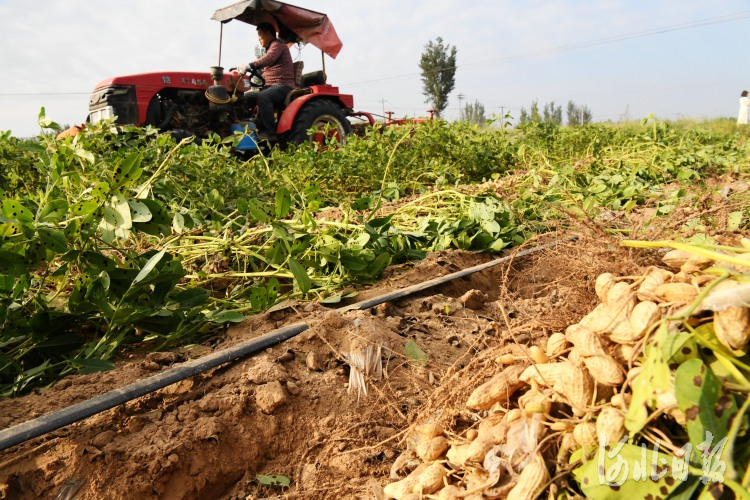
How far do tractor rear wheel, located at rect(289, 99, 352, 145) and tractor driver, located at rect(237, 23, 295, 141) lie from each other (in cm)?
36

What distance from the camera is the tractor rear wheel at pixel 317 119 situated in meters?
7.96

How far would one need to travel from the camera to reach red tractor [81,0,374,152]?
7324 mm

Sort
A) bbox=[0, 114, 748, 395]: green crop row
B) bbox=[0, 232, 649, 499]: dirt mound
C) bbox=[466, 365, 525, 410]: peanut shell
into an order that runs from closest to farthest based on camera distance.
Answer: bbox=[466, 365, 525, 410]: peanut shell < bbox=[0, 232, 649, 499]: dirt mound < bbox=[0, 114, 748, 395]: green crop row

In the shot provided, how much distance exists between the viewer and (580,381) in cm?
113

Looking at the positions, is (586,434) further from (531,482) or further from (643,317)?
(643,317)

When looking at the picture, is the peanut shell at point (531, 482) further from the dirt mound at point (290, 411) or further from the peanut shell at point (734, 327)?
the peanut shell at point (734, 327)

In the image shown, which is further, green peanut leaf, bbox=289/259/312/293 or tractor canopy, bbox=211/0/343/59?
tractor canopy, bbox=211/0/343/59

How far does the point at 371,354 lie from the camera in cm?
207

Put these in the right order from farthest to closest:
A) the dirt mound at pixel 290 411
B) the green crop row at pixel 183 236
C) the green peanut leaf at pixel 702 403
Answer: the green crop row at pixel 183 236
the dirt mound at pixel 290 411
the green peanut leaf at pixel 702 403

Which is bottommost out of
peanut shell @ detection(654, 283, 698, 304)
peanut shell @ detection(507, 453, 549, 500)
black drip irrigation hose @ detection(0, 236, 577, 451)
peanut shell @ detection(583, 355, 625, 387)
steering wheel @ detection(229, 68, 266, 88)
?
black drip irrigation hose @ detection(0, 236, 577, 451)

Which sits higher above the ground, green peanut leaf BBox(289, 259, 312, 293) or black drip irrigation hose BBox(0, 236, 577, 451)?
green peanut leaf BBox(289, 259, 312, 293)

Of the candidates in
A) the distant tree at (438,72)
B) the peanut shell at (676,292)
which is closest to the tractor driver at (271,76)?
the peanut shell at (676,292)

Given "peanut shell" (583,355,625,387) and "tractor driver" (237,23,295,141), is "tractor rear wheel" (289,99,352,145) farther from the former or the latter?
"peanut shell" (583,355,625,387)

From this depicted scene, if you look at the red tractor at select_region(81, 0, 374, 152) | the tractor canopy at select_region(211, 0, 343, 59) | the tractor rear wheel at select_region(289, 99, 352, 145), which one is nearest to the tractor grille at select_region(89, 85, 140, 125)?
the red tractor at select_region(81, 0, 374, 152)
